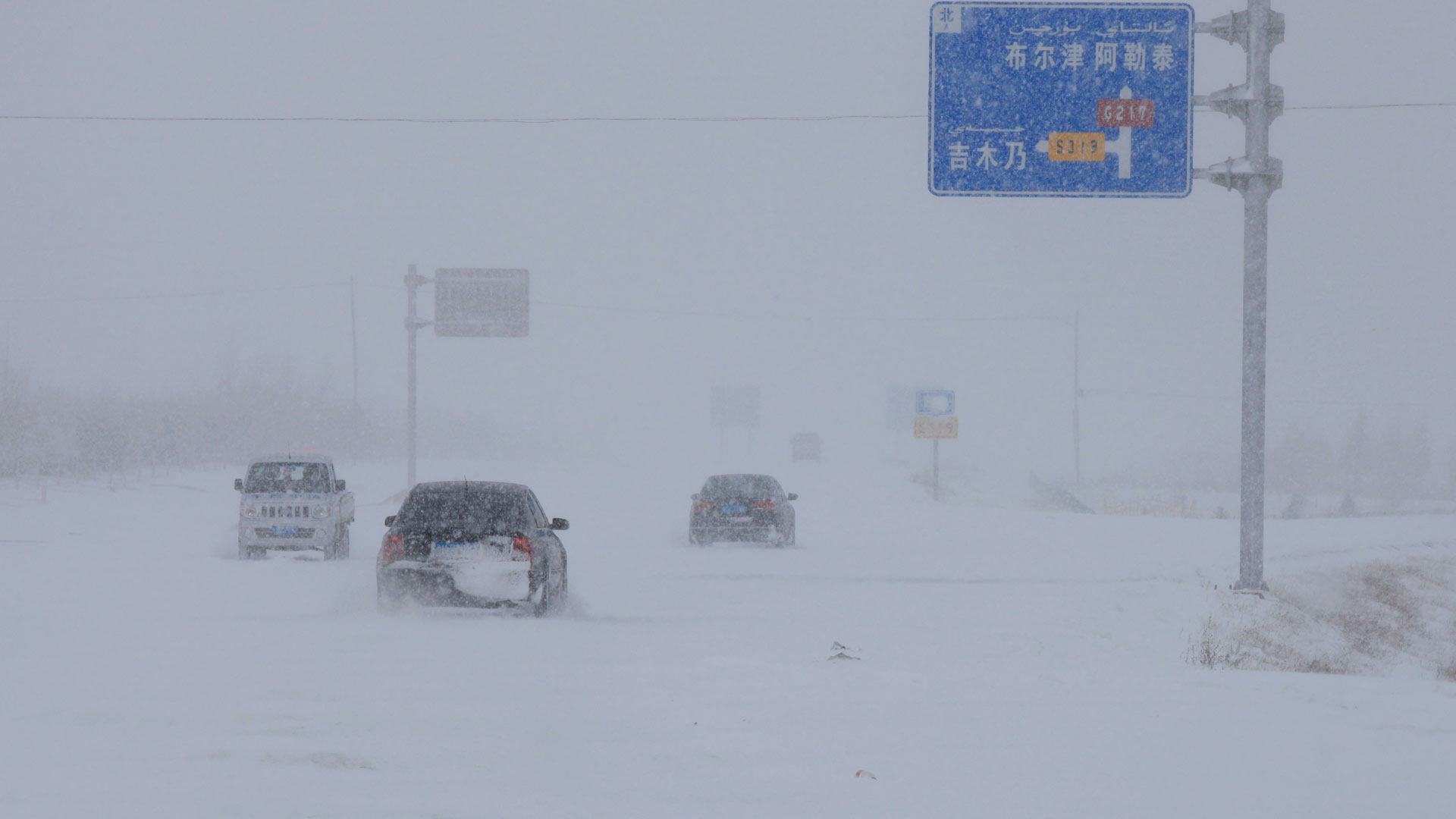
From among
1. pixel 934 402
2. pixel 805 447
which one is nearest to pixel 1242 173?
pixel 934 402

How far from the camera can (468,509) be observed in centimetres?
1372

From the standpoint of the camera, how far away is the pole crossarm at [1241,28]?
52.5ft

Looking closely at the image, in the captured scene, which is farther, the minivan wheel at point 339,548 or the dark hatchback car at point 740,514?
the dark hatchback car at point 740,514

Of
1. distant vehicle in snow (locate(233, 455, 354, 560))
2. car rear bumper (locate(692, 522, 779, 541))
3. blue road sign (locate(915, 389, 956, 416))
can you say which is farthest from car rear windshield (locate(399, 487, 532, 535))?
blue road sign (locate(915, 389, 956, 416))

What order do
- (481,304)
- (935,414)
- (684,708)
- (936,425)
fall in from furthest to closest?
1. (936,425)
2. (935,414)
3. (481,304)
4. (684,708)

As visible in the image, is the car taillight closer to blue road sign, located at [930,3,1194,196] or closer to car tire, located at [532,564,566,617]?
car tire, located at [532,564,566,617]

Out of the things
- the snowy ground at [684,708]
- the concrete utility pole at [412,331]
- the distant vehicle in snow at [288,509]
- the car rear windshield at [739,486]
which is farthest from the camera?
the concrete utility pole at [412,331]

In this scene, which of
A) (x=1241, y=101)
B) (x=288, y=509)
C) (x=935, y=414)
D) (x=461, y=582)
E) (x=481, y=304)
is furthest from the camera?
(x=935, y=414)

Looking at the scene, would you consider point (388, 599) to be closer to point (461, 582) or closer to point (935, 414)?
point (461, 582)

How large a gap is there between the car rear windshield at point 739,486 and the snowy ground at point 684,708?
26.0 feet

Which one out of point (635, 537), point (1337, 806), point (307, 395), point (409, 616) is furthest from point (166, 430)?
point (1337, 806)

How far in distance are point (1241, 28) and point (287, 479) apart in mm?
16478

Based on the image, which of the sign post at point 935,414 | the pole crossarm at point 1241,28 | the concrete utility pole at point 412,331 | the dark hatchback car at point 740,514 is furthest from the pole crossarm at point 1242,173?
the sign post at point 935,414

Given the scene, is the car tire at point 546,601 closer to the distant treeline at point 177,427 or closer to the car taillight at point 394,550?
the car taillight at point 394,550
